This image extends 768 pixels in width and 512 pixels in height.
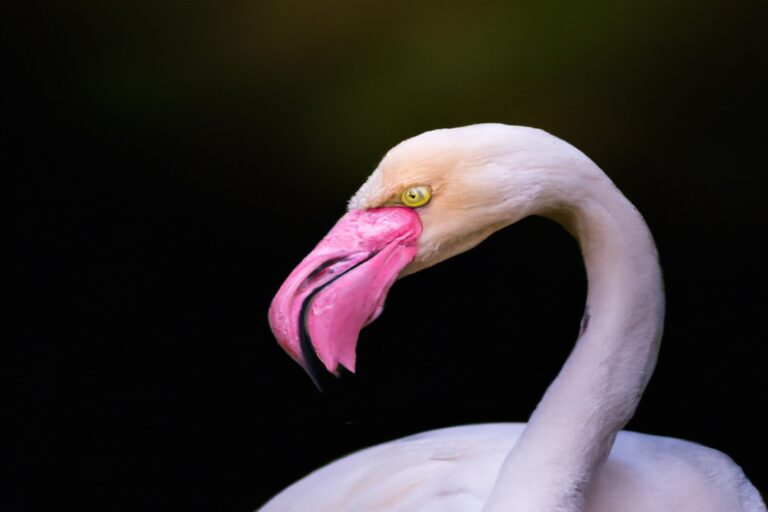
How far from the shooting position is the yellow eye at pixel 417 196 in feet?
4.17

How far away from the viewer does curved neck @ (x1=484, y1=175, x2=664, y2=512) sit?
131 cm

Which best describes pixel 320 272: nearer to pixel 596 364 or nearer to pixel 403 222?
pixel 403 222

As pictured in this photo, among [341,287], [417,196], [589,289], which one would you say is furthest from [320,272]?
[589,289]

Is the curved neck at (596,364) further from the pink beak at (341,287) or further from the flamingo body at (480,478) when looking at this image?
the pink beak at (341,287)

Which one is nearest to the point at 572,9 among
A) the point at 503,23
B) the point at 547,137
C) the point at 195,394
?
the point at 503,23

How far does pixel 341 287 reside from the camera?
1247 mm

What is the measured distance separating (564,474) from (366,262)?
36cm

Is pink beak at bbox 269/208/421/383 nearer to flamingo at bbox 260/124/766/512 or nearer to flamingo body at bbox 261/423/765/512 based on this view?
flamingo at bbox 260/124/766/512

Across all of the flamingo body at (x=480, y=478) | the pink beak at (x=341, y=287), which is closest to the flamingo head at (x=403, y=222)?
the pink beak at (x=341, y=287)

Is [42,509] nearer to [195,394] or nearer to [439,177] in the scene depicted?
[195,394]

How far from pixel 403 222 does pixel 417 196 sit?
35 mm

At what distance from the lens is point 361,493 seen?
1596 mm

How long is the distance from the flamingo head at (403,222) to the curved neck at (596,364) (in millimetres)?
78

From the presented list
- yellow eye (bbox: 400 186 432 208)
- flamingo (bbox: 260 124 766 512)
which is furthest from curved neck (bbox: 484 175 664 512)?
yellow eye (bbox: 400 186 432 208)
